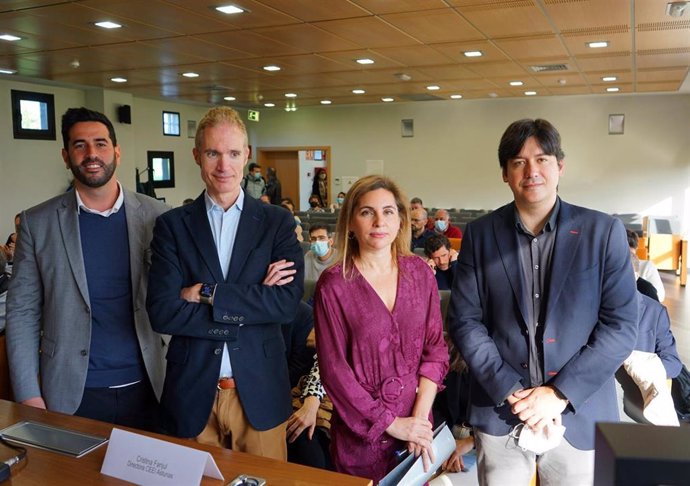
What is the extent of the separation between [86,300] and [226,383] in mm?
612

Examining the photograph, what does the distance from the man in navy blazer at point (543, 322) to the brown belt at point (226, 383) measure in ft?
2.45

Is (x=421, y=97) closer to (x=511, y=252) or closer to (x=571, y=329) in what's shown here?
(x=511, y=252)

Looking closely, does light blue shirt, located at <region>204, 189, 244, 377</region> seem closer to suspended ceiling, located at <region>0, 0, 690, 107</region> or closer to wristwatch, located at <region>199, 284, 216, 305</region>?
wristwatch, located at <region>199, 284, 216, 305</region>

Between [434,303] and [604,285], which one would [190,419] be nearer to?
[434,303]

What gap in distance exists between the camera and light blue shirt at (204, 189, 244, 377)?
2043 mm

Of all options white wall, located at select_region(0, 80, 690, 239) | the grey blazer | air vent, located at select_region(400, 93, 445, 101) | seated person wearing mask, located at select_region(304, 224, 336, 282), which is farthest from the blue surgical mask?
air vent, located at select_region(400, 93, 445, 101)

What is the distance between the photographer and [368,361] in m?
1.93

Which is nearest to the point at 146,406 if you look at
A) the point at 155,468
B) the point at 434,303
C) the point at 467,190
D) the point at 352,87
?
the point at 155,468

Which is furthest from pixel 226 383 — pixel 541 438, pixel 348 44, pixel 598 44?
pixel 598 44

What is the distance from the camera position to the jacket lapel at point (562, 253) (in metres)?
1.90

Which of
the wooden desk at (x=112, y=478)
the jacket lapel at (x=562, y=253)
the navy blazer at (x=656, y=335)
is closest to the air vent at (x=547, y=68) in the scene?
the navy blazer at (x=656, y=335)

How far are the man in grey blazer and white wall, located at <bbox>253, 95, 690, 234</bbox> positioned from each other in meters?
12.5

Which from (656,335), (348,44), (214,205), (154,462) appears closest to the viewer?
(154,462)

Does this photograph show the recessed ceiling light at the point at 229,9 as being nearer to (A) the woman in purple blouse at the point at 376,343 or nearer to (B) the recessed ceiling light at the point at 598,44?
(A) the woman in purple blouse at the point at 376,343
